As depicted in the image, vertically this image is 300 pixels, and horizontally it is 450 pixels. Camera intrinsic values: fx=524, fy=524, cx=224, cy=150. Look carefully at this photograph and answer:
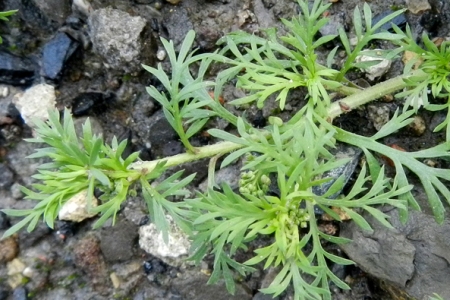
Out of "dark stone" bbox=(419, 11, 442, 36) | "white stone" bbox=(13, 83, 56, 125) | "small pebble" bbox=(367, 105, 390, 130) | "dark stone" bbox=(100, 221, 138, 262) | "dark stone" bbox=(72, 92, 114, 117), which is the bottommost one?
"dark stone" bbox=(100, 221, 138, 262)

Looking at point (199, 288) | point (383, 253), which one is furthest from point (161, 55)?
point (383, 253)

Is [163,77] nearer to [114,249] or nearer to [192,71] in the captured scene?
[192,71]

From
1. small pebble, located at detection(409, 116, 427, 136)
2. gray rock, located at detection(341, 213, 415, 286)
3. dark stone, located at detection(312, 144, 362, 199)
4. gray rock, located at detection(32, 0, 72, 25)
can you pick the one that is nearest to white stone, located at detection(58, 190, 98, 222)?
gray rock, located at detection(32, 0, 72, 25)

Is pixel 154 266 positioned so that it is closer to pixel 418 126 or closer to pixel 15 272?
pixel 15 272

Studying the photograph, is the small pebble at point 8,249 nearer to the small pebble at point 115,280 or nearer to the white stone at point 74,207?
the white stone at point 74,207

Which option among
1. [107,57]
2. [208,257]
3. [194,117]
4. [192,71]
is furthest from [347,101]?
[107,57]

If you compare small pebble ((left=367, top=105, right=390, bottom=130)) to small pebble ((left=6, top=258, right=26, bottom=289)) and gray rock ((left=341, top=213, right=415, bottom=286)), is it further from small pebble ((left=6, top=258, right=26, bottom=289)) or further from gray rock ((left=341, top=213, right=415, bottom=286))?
small pebble ((left=6, top=258, right=26, bottom=289))

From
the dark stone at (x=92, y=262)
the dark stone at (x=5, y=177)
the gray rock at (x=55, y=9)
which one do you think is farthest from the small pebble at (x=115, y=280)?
the gray rock at (x=55, y=9)
